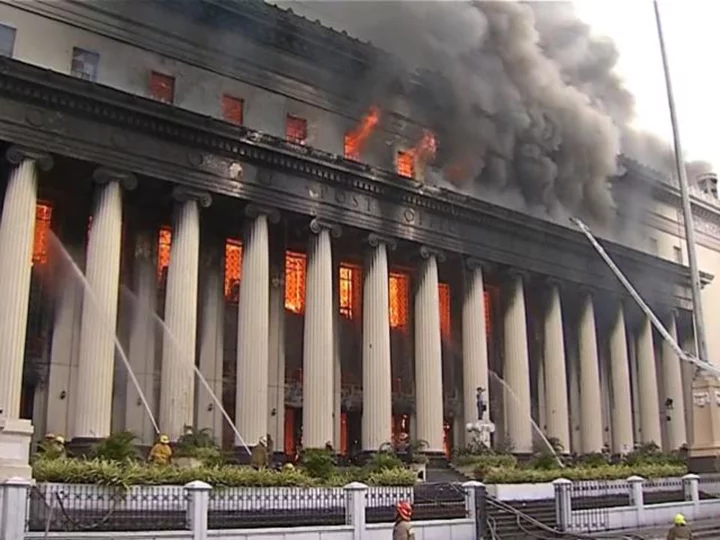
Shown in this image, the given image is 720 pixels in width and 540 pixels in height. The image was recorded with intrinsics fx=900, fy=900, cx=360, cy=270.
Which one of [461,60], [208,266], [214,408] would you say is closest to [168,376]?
[214,408]

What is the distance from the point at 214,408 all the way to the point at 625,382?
21993mm

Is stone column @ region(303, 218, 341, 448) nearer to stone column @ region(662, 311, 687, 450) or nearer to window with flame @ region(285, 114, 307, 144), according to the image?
window with flame @ region(285, 114, 307, 144)

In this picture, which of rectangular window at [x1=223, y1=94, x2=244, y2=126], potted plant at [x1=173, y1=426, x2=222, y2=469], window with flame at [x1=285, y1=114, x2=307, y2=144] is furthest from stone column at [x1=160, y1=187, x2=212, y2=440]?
window with flame at [x1=285, y1=114, x2=307, y2=144]

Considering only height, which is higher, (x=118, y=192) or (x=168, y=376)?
(x=118, y=192)

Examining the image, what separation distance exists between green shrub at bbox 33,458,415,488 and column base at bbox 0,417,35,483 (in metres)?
0.71

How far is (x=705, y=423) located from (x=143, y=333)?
18.2 meters

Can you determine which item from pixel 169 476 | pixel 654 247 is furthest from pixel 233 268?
pixel 654 247

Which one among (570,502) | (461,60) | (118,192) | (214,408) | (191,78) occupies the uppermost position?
(461,60)

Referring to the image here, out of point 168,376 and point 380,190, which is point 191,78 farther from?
point 168,376

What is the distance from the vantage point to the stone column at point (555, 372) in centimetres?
3884

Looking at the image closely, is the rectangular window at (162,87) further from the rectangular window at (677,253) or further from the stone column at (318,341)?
the rectangular window at (677,253)

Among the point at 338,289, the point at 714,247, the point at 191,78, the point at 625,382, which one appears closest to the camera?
the point at 191,78

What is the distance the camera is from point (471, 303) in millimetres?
36031

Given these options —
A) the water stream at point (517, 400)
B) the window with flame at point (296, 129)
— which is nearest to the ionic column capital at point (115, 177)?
the window with flame at point (296, 129)
